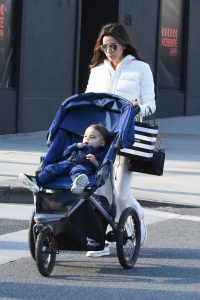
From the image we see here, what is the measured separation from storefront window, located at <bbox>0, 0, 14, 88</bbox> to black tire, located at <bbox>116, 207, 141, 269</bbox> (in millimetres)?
10444

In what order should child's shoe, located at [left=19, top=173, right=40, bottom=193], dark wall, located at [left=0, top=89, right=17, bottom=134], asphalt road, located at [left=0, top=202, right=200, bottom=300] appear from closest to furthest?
asphalt road, located at [left=0, top=202, right=200, bottom=300]
child's shoe, located at [left=19, top=173, right=40, bottom=193]
dark wall, located at [left=0, top=89, right=17, bottom=134]

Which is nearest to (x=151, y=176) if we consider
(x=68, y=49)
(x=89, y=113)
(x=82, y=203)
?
(x=89, y=113)

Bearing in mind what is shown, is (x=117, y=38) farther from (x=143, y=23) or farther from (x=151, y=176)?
(x=143, y=23)

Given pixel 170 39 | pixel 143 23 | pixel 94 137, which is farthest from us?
pixel 170 39

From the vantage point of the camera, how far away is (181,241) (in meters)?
9.35

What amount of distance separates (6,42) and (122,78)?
1023 centimetres

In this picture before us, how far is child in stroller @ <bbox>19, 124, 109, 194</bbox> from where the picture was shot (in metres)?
7.57

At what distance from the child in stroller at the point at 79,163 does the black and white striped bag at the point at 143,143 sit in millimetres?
245

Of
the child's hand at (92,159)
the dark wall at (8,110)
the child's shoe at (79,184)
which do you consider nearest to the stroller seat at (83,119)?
the child's hand at (92,159)

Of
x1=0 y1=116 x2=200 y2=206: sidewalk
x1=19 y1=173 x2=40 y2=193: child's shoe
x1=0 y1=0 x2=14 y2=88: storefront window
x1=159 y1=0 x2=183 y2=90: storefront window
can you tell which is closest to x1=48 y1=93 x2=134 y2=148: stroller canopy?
x1=19 y1=173 x2=40 y2=193: child's shoe

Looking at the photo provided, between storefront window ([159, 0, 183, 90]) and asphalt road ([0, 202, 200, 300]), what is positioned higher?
storefront window ([159, 0, 183, 90])

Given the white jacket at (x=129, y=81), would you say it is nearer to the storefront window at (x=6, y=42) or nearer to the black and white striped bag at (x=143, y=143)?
the black and white striped bag at (x=143, y=143)

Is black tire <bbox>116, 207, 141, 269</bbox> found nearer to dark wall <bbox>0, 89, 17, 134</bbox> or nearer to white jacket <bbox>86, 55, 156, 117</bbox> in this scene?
white jacket <bbox>86, 55, 156, 117</bbox>

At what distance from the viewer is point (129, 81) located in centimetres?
844
